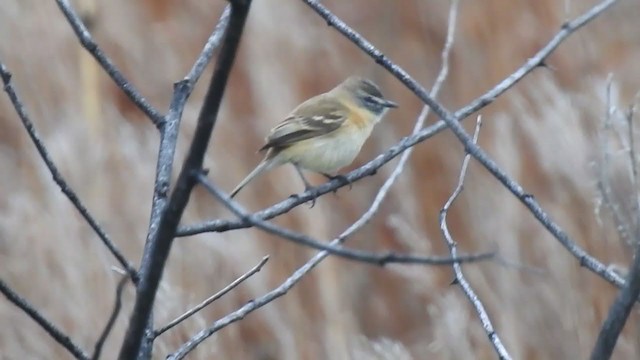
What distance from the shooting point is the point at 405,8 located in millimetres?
4453

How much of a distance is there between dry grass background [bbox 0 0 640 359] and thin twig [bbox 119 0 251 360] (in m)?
1.44

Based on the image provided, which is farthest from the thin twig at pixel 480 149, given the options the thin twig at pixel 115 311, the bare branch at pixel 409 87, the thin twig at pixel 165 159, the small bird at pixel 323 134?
the small bird at pixel 323 134

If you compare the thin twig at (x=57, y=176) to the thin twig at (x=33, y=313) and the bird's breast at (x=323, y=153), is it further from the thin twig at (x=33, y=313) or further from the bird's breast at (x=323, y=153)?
the bird's breast at (x=323, y=153)

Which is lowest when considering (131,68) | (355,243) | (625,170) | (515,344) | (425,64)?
(515,344)

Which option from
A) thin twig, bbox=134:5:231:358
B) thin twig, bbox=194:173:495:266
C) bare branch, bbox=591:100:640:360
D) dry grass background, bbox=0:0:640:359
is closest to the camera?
thin twig, bbox=194:173:495:266

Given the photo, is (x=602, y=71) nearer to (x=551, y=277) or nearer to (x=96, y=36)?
(x=551, y=277)

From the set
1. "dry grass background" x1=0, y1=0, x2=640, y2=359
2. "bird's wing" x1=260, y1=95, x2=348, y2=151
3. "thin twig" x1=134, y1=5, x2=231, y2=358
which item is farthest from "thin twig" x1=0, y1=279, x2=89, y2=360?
"bird's wing" x1=260, y1=95, x2=348, y2=151

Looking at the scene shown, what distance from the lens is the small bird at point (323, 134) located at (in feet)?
8.29

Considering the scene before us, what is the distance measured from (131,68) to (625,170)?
7.61 feet

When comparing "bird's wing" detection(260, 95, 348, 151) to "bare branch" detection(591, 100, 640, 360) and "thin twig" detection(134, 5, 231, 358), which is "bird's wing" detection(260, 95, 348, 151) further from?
"bare branch" detection(591, 100, 640, 360)

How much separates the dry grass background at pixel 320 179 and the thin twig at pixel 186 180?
144cm

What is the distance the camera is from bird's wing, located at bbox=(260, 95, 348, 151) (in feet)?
8.22

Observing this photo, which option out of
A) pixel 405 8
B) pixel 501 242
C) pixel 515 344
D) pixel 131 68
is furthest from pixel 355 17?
pixel 515 344

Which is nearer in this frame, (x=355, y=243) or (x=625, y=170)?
(x=625, y=170)
